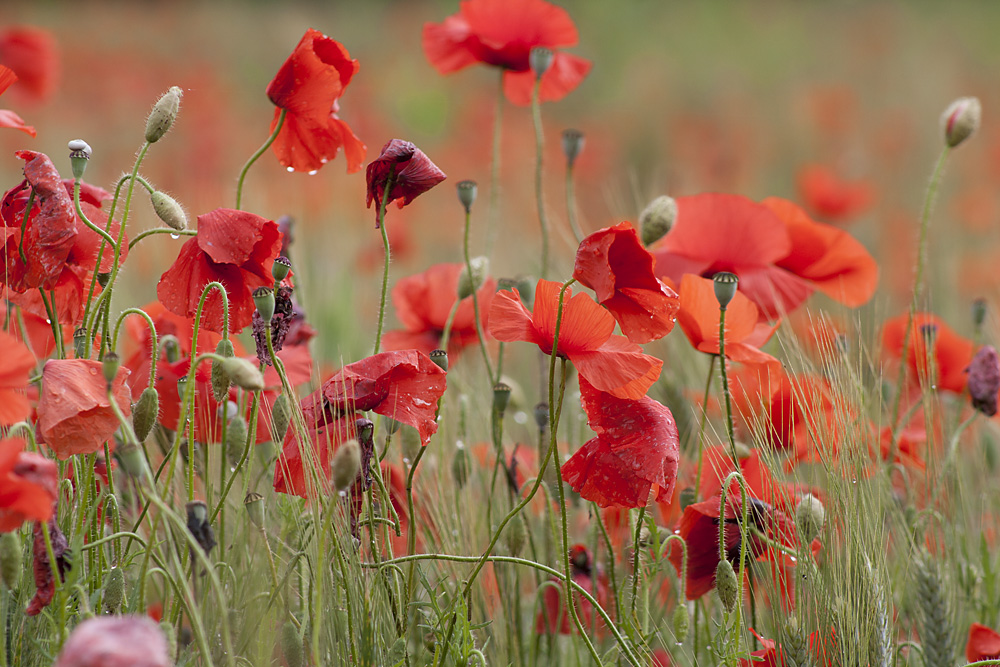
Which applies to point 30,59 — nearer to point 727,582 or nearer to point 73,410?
point 73,410

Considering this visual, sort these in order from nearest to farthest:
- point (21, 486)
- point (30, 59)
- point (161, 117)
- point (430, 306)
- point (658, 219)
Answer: point (21, 486), point (161, 117), point (658, 219), point (430, 306), point (30, 59)

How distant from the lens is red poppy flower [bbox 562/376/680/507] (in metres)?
0.67

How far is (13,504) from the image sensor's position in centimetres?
50

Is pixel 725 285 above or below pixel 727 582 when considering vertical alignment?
above

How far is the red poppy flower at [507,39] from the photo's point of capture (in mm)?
1099

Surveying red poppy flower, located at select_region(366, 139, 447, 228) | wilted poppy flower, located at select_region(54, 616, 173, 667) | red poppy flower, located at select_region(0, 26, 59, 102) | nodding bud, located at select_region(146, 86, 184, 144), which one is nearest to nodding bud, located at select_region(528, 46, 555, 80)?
red poppy flower, located at select_region(366, 139, 447, 228)

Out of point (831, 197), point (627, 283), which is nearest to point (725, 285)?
point (627, 283)

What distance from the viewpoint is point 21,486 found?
0.50 m

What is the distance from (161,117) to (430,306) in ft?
1.30

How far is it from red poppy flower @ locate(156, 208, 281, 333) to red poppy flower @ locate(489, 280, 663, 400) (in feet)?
0.60

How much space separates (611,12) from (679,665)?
602 centimetres

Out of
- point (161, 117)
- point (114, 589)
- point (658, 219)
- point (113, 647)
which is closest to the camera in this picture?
point (113, 647)

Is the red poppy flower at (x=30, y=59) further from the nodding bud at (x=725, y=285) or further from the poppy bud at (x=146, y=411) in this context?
the nodding bud at (x=725, y=285)

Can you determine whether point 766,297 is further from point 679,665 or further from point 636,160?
point 636,160
